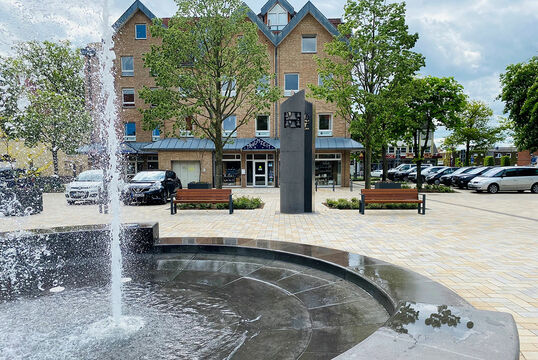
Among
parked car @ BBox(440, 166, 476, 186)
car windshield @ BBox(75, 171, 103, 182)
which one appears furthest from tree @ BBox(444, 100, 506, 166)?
car windshield @ BBox(75, 171, 103, 182)

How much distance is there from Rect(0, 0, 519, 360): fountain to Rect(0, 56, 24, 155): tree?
16.9 metres

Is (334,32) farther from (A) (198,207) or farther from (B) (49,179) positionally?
(B) (49,179)

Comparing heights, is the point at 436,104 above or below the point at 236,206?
above

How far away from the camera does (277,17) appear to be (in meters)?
32.9

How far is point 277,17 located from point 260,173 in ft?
51.6

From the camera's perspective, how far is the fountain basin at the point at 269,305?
2301 millimetres

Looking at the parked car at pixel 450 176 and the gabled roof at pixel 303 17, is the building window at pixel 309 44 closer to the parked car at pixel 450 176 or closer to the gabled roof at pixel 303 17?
the gabled roof at pixel 303 17

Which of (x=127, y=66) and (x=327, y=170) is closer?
(x=327, y=170)

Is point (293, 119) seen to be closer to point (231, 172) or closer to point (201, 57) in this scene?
point (201, 57)

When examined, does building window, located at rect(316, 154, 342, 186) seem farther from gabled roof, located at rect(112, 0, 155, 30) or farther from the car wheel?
gabled roof, located at rect(112, 0, 155, 30)

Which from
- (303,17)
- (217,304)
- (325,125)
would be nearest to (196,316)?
(217,304)

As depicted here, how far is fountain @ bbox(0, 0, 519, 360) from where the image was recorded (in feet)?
8.05

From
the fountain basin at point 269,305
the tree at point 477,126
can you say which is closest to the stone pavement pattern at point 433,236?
the fountain basin at point 269,305

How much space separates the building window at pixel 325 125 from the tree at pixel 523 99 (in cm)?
1745
